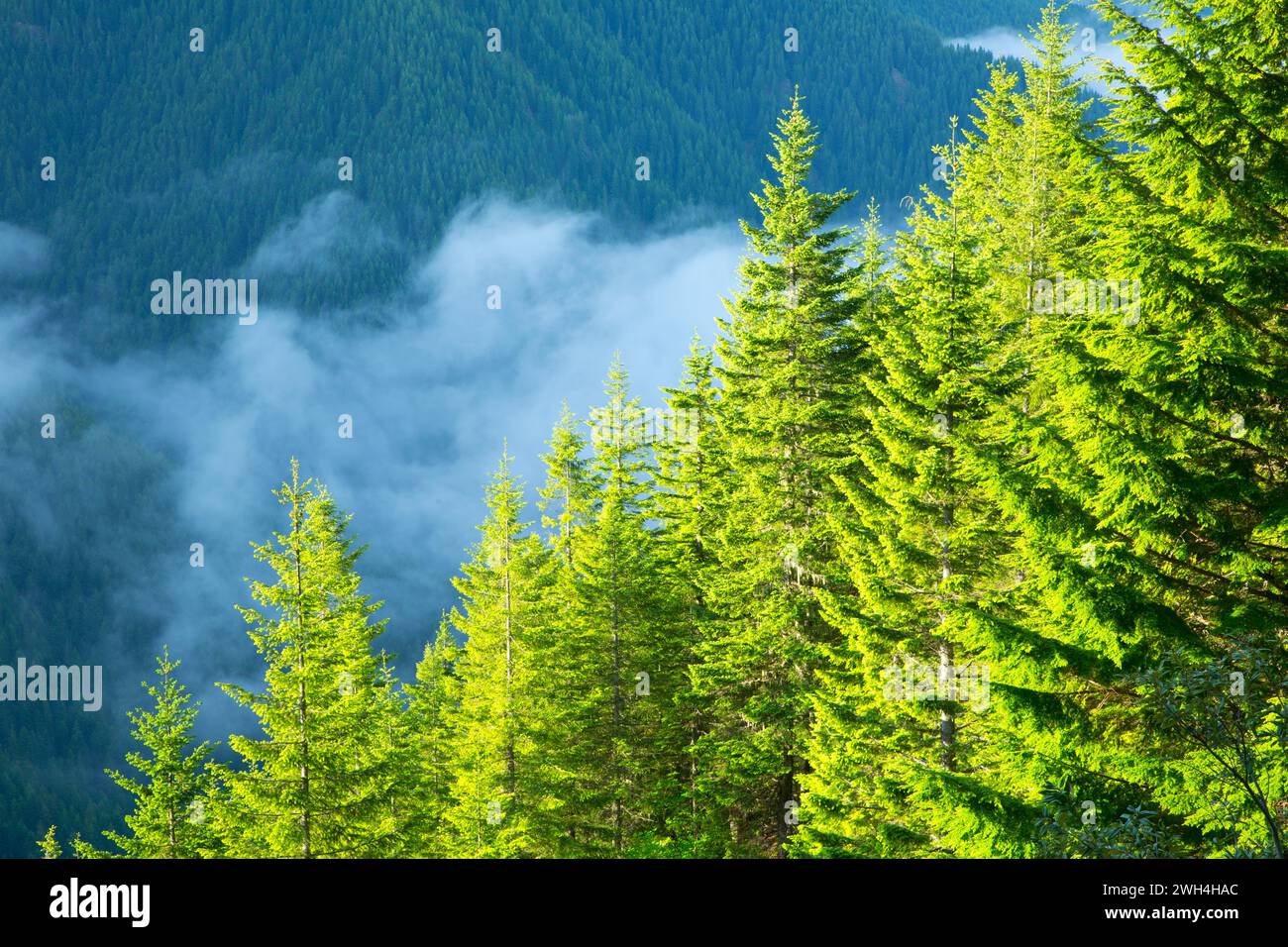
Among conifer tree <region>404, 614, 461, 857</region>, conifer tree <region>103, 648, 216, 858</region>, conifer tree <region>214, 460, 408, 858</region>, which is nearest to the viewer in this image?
conifer tree <region>214, 460, 408, 858</region>

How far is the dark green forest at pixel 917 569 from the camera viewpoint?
10.2 m

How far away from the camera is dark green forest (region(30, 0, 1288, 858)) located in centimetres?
1019

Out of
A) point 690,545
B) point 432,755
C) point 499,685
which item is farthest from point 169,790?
point 690,545

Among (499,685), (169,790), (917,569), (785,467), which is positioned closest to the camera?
(917,569)

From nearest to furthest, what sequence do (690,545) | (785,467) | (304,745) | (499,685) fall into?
(785,467)
(304,745)
(499,685)
(690,545)

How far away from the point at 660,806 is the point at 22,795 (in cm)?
16563

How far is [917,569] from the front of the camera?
60.2 feet

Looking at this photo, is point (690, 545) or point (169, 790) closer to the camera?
point (169, 790)

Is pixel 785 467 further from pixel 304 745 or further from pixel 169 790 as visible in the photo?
pixel 169 790

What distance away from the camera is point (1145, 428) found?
10523 mm

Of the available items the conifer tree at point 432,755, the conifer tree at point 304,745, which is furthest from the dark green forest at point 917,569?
the conifer tree at point 432,755

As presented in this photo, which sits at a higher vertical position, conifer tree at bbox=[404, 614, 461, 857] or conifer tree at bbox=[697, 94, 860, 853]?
conifer tree at bbox=[697, 94, 860, 853]

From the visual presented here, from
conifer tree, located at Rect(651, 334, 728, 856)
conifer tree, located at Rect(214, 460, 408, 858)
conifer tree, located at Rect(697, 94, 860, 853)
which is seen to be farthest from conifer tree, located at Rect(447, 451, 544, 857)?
conifer tree, located at Rect(697, 94, 860, 853)

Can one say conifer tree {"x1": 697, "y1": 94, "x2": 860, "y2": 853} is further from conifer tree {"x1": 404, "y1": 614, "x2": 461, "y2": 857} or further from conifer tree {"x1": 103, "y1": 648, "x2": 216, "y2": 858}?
conifer tree {"x1": 103, "y1": 648, "x2": 216, "y2": 858}
